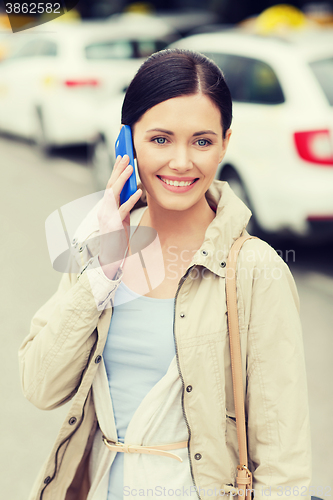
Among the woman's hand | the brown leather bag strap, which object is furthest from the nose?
the brown leather bag strap

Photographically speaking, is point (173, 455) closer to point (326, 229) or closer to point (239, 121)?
point (326, 229)

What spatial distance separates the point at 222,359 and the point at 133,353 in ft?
0.89

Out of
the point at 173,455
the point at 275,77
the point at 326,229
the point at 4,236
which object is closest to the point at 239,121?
the point at 275,77

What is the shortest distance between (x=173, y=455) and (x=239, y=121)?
4.13 meters

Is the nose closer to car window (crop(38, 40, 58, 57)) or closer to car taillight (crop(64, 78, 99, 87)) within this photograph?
car taillight (crop(64, 78, 99, 87))

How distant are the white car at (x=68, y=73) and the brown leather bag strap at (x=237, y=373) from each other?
6793 mm

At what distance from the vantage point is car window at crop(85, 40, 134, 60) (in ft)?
28.6

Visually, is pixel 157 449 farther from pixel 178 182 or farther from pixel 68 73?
pixel 68 73

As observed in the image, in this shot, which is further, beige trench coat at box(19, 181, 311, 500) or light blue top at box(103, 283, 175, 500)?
light blue top at box(103, 283, 175, 500)

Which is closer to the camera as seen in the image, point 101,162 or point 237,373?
point 237,373

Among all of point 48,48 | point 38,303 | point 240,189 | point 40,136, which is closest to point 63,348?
point 38,303

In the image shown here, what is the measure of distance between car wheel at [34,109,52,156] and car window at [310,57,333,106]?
202 inches

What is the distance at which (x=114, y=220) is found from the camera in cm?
171

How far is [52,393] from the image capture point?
1728 mm
